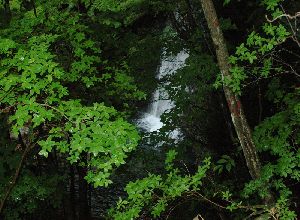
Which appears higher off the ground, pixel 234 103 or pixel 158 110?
pixel 158 110

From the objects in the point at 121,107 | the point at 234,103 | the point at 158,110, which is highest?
the point at 158,110

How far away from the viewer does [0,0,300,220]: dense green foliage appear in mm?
4562

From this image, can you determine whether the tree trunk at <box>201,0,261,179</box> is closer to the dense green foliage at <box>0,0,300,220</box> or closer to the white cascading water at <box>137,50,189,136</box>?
the dense green foliage at <box>0,0,300,220</box>

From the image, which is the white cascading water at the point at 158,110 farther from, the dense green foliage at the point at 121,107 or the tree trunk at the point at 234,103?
the tree trunk at the point at 234,103

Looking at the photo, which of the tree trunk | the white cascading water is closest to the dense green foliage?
the tree trunk

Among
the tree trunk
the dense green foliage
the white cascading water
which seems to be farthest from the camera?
the white cascading water

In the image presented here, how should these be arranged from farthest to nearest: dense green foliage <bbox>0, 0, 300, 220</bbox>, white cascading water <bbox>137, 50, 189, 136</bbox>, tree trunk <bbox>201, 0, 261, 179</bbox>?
white cascading water <bbox>137, 50, 189, 136</bbox>
tree trunk <bbox>201, 0, 261, 179</bbox>
dense green foliage <bbox>0, 0, 300, 220</bbox>

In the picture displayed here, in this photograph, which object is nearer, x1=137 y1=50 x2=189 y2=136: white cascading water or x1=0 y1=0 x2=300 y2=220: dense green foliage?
x1=0 y1=0 x2=300 y2=220: dense green foliage

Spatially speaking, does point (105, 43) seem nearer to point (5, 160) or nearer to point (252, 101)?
point (5, 160)

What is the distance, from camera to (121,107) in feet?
32.1

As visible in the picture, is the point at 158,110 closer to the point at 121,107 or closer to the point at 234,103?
the point at 121,107

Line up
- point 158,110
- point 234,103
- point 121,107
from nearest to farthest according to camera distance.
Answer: point 234,103 → point 121,107 → point 158,110

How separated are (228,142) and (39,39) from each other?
841cm

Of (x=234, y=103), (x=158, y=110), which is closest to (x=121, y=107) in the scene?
(x=234, y=103)
